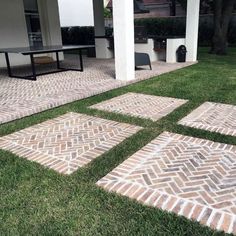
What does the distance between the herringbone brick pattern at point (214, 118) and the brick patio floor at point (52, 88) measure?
97.0 inches

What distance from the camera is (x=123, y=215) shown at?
2424 millimetres

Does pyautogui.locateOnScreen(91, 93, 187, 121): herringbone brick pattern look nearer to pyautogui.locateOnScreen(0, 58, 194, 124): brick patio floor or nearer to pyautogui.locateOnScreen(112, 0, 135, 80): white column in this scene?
pyautogui.locateOnScreen(0, 58, 194, 124): brick patio floor

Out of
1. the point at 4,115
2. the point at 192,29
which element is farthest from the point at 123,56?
the point at 192,29

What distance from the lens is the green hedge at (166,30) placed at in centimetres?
1894

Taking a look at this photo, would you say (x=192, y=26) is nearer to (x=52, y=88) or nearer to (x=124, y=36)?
(x=124, y=36)

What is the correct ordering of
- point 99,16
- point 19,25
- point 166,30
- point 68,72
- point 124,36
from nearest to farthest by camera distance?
point 124,36, point 68,72, point 19,25, point 99,16, point 166,30

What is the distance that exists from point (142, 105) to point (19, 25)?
297 inches

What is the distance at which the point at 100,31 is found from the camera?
12969 millimetres

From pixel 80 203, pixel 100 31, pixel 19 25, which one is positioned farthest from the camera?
pixel 100 31

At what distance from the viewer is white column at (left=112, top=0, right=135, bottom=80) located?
6.91 m

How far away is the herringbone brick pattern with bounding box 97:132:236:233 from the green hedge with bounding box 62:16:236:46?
15.7 metres

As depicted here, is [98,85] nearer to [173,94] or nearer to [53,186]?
[173,94]

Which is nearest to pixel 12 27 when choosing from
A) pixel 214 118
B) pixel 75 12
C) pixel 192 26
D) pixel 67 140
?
pixel 192 26

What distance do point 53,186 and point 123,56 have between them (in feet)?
16.9
